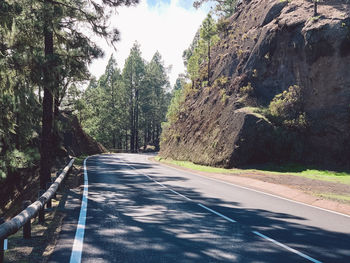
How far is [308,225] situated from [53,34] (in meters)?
12.1

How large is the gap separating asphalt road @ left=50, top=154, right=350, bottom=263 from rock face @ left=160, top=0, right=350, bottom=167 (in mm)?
13283

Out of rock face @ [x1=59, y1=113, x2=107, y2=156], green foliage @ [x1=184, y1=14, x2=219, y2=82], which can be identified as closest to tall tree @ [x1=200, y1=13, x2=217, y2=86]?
green foliage @ [x1=184, y1=14, x2=219, y2=82]

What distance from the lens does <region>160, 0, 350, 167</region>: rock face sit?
22562 millimetres

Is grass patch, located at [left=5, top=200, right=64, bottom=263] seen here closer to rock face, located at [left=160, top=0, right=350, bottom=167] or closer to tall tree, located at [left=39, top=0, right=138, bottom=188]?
tall tree, located at [left=39, top=0, right=138, bottom=188]

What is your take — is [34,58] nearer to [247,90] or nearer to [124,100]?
[247,90]

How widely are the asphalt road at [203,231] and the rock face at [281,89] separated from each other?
43.6 feet

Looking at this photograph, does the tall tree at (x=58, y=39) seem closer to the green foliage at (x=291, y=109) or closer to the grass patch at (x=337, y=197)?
the grass patch at (x=337, y=197)

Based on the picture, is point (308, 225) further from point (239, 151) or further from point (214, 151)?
point (214, 151)

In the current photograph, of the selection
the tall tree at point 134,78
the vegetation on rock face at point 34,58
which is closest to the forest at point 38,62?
the vegetation on rock face at point 34,58

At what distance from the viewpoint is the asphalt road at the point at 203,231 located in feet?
16.9

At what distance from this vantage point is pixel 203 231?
21.7ft

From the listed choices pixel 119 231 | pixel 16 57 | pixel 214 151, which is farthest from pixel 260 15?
pixel 119 231

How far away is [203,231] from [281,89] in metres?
22.3

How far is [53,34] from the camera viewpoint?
41.2 ft
